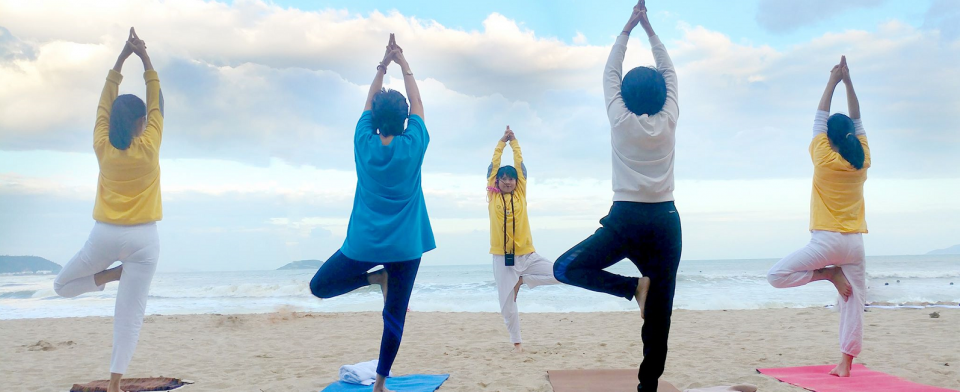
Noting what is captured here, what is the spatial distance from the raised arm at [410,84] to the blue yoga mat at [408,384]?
2222 millimetres

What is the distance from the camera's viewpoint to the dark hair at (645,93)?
3264 millimetres

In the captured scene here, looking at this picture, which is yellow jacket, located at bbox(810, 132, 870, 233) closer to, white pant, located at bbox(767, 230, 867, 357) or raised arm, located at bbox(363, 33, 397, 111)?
white pant, located at bbox(767, 230, 867, 357)

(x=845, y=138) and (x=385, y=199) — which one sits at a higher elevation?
(x=845, y=138)

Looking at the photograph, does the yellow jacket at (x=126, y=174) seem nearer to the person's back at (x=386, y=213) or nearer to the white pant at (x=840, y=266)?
the person's back at (x=386, y=213)

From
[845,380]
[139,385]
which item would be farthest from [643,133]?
[139,385]

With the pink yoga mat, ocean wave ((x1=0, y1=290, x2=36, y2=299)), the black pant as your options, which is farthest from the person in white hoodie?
ocean wave ((x1=0, y1=290, x2=36, y2=299))

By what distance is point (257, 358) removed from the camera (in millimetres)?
6770

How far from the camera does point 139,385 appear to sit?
4.92m

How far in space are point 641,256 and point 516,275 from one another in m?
3.19

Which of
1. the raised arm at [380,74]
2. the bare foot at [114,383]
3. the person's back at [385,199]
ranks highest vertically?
the raised arm at [380,74]

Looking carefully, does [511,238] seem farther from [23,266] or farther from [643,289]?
[23,266]

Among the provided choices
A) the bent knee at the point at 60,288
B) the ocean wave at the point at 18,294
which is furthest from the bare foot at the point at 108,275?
the ocean wave at the point at 18,294

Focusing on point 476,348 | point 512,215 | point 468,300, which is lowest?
point 468,300

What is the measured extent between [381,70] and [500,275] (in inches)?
124
